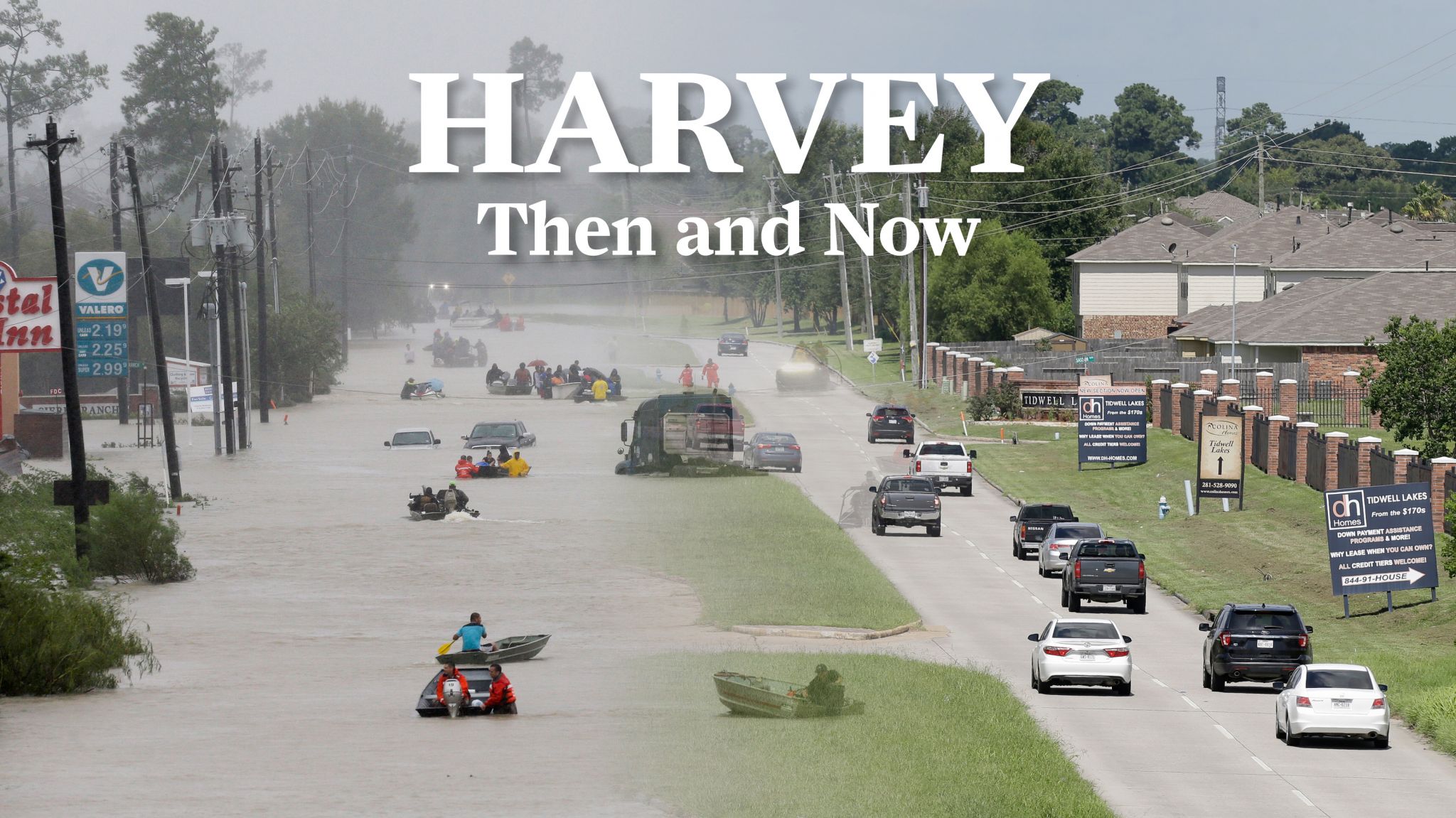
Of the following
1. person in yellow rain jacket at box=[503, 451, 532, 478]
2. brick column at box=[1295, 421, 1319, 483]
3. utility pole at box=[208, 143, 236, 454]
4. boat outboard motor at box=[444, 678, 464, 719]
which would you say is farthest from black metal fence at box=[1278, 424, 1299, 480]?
utility pole at box=[208, 143, 236, 454]

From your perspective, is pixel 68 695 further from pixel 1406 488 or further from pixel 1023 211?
pixel 1023 211

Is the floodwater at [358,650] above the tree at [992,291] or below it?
below

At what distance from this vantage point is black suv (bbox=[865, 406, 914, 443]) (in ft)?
271

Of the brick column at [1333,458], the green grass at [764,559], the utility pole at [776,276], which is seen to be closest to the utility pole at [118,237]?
the green grass at [764,559]

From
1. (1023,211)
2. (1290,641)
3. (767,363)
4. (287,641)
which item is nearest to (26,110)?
(767,363)

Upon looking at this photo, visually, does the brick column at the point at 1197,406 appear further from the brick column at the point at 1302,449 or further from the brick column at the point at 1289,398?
the brick column at the point at 1302,449

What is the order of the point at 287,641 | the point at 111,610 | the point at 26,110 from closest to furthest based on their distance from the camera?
1. the point at 111,610
2. the point at 287,641
3. the point at 26,110

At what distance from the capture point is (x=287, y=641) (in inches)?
1496

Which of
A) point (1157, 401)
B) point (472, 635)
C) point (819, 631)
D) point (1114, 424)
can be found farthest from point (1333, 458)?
point (472, 635)

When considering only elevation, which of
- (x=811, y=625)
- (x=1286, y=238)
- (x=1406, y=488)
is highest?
(x=1286, y=238)

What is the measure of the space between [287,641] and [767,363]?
95.2 meters

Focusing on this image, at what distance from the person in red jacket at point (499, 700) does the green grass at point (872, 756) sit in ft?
7.84

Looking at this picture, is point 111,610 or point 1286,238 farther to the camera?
point 1286,238

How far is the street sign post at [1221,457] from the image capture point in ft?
194
